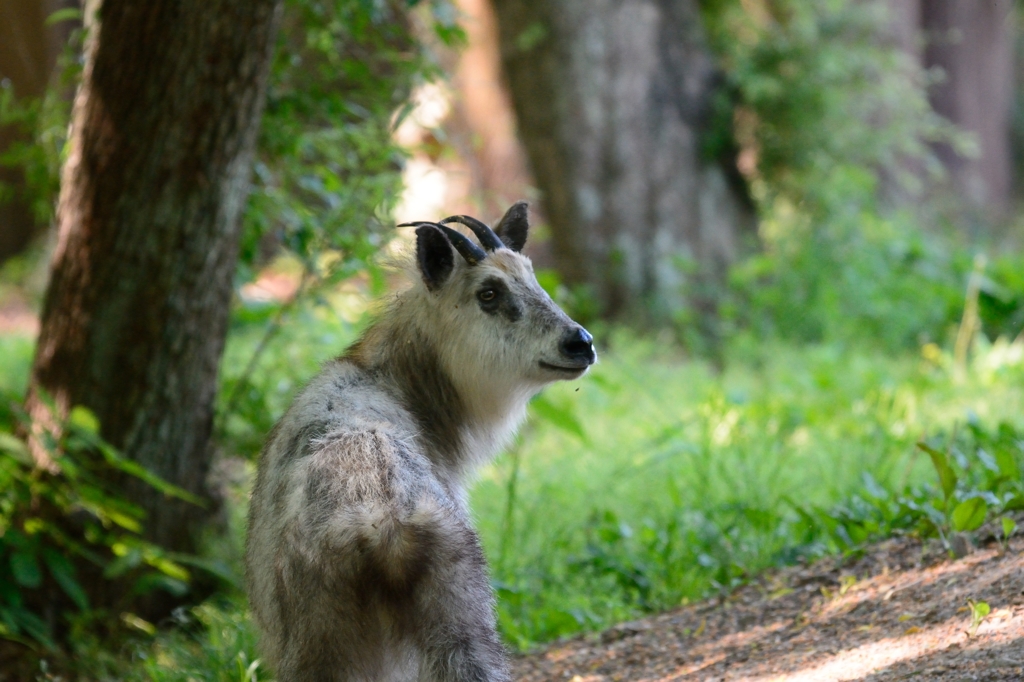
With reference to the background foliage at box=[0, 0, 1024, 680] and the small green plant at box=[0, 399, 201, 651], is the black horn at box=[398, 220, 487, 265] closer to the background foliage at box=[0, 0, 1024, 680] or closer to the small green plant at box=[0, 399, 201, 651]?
the background foliage at box=[0, 0, 1024, 680]

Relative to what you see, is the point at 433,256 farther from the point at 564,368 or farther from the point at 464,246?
the point at 564,368

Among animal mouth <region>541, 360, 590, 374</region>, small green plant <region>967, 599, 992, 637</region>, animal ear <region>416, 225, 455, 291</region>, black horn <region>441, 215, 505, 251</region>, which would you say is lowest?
small green plant <region>967, 599, 992, 637</region>

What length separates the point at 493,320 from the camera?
366cm

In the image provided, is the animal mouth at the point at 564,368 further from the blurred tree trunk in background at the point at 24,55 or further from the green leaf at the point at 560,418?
the blurred tree trunk in background at the point at 24,55

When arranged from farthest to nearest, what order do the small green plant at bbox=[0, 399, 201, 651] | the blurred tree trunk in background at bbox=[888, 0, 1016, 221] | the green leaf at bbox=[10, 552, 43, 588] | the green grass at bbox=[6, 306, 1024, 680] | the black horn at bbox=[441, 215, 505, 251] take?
the blurred tree trunk in background at bbox=[888, 0, 1016, 221], the green grass at bbox=[6, 306, 1024, 680], the small green plant at bbox=[0, 399, 201, 651], the green leaf at bbox=[10, 552, 43, 588], the black horn at bbox=[441, 215, 505, 251]

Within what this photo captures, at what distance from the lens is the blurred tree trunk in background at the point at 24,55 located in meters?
6.18

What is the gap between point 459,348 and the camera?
366 centimetres

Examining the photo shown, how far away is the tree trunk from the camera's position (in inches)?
603

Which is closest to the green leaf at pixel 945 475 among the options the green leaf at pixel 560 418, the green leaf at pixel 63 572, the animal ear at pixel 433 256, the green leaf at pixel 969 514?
the green leaf at pixel 969 514

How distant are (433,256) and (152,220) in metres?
1.59

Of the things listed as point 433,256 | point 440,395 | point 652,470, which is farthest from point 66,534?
point 652,470

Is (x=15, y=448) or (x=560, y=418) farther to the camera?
(x=560, y=418)

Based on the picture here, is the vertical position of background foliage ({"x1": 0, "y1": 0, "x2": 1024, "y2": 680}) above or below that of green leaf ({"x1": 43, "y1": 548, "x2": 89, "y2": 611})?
above

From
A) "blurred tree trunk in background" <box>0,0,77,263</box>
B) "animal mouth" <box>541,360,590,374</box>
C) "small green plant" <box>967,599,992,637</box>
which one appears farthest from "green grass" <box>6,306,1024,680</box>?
"blurred tree trunk in background" <box>0,0,77,263</box>
